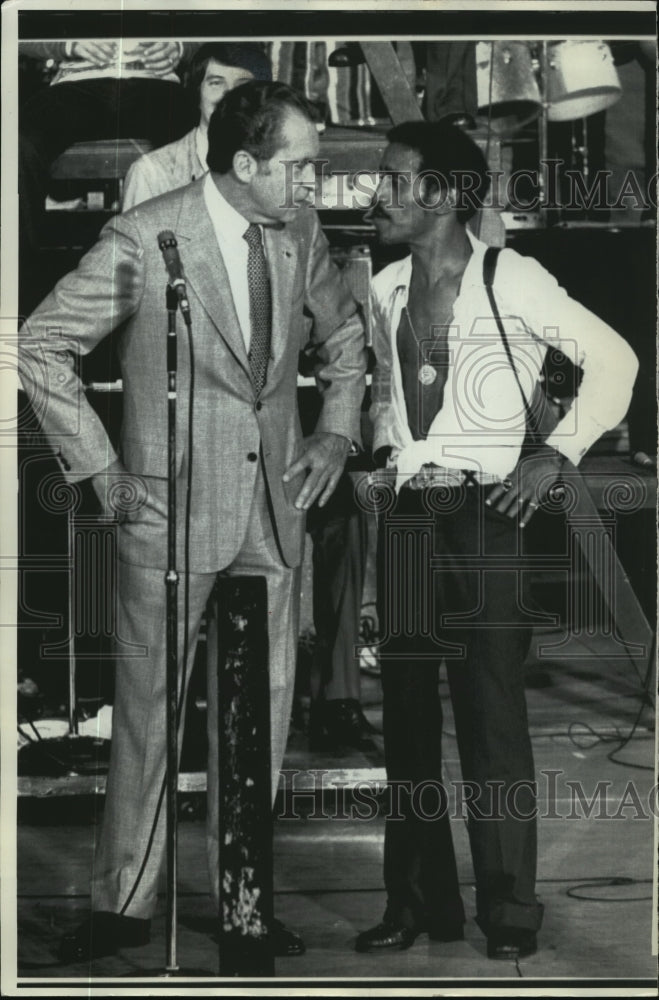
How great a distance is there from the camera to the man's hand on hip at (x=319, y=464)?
475 cm

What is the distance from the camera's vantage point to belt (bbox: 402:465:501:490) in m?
4.75

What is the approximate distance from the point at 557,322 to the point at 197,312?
1149mm

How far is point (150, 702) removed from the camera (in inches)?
184

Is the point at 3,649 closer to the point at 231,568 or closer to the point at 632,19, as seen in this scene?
the point at 231,568

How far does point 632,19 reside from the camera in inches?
192

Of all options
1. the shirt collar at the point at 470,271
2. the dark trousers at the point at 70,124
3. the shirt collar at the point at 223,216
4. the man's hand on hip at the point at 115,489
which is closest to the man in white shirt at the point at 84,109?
the dark trousers at the point at 70,124

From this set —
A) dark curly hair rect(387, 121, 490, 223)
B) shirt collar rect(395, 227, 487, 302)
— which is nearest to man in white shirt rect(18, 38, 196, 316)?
dark curly hair rect(387, 121, 490, 223)

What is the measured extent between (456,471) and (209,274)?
3.25ft

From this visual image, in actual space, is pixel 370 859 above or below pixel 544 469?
below

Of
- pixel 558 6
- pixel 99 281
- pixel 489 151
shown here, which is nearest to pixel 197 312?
pixel 99 281

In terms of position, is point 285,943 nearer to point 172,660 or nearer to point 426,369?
point 172,660

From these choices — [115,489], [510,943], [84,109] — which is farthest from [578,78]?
[510,943]

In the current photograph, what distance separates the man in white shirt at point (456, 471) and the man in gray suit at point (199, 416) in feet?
0.90

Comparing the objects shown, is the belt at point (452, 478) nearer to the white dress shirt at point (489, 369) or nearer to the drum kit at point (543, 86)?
the white dress shirt at point (489, 369)
